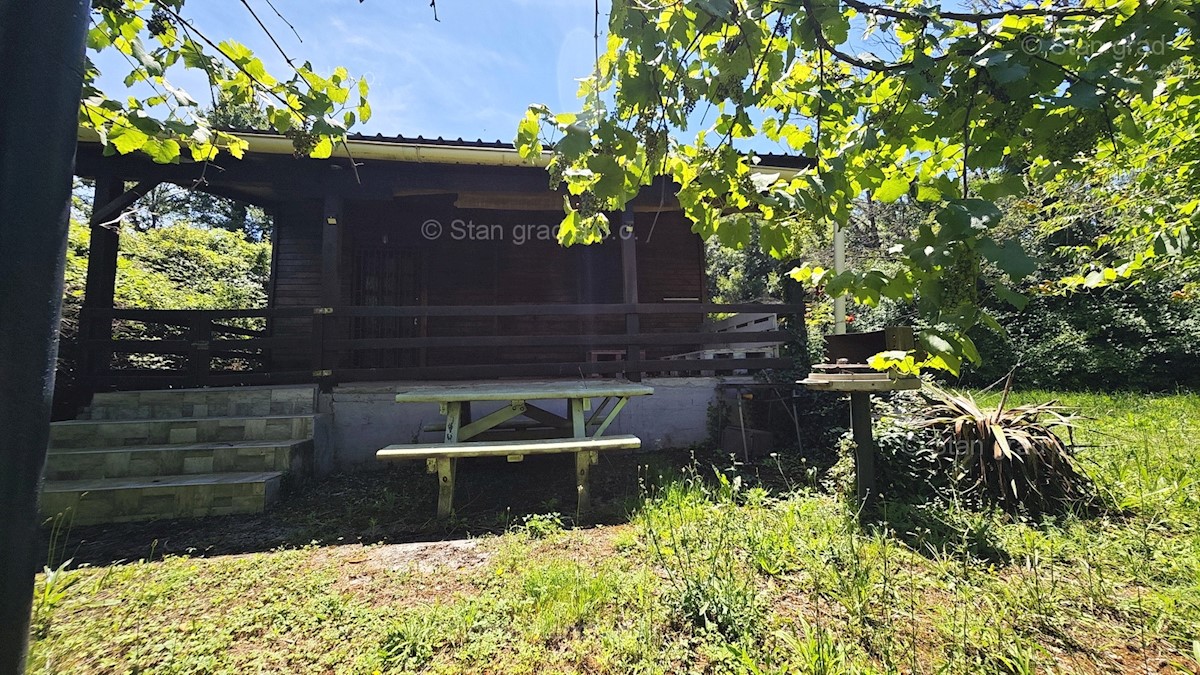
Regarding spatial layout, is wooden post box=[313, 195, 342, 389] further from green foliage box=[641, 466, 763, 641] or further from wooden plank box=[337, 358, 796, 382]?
green foliage box=[641, 466, 763, 641]

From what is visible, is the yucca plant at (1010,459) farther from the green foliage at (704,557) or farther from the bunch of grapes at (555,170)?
the bunch of grapes at (555,170)

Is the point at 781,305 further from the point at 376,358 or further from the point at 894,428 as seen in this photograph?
the point at 376,358

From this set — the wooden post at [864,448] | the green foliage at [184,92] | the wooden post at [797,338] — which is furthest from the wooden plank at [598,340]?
the green foliage at [184,92]

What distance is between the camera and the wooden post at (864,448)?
11.1ft

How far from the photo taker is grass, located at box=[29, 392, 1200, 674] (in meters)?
1.95

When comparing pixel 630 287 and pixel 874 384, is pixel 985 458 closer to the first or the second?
pixel 874 384

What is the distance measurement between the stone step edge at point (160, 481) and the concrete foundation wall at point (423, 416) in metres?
0.98

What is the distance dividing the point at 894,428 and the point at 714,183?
3.23m

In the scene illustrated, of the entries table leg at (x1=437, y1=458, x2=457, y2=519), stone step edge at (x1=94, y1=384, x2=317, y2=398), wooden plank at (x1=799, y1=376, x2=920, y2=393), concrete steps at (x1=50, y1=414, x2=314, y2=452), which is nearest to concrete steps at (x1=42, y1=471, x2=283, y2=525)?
concrete steps at (x1=50, y1=414, x2=314, y2=452)

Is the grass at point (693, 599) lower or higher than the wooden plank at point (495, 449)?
lower

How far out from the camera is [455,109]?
10.8ft

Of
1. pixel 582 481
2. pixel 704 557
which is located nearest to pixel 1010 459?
pixel 704 557

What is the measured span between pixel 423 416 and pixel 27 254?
15.2 ft

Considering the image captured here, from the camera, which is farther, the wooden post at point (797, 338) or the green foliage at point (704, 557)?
the wooden post at point (797, 338)
